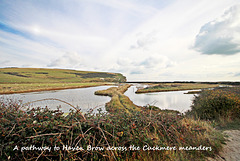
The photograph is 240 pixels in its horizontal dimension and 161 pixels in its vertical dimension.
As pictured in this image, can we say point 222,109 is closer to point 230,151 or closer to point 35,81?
point 230,151

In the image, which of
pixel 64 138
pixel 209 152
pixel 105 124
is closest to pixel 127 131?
pixel 105 124

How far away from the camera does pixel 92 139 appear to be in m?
2.82

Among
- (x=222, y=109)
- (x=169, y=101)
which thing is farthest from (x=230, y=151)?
(x=169, y=101)

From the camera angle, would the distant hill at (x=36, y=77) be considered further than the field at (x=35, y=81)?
Yes

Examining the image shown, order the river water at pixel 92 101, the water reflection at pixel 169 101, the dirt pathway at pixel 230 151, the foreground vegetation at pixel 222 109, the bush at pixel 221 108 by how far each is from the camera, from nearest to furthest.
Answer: the dirt pathway at pixel 230 151, the foreground vegetation at pixel 222 109, the bush at pixel 221 108, the river water at pixel 92 101, the water reflection at pixel 169 101

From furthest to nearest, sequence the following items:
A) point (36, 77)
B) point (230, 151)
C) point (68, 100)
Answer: point (36, 77) → point (68, 100) → point (230, 151)

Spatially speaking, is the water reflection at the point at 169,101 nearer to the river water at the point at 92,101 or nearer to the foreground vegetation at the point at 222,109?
the river water at the point at 92,101

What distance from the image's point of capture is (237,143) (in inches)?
156

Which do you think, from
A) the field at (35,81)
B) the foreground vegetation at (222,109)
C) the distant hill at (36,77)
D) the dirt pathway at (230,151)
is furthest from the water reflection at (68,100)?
the distant hill at (36,77)

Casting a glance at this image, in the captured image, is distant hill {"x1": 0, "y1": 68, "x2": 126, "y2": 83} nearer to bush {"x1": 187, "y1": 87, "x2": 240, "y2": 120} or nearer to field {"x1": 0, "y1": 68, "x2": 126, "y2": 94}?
field {"x1": 0, "y1": 68, "x2": 126, "y2": 94}

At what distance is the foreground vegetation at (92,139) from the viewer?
8.03 feet

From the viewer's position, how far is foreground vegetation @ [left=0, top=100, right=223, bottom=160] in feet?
8.03

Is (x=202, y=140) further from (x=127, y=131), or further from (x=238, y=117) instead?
(x=238, y=117)

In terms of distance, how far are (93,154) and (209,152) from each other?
119 inches
